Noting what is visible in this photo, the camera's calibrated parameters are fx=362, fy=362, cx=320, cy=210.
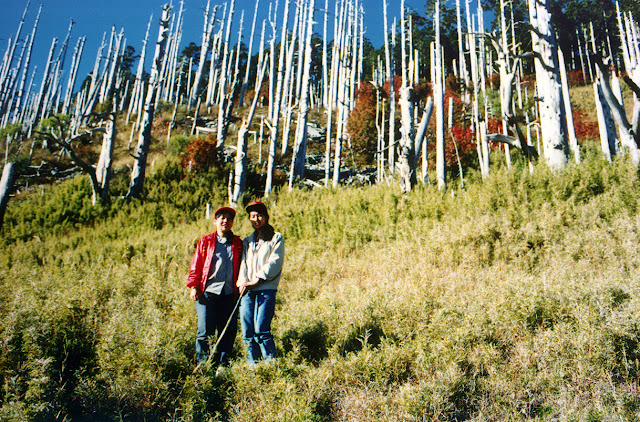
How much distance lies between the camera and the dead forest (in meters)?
7.86

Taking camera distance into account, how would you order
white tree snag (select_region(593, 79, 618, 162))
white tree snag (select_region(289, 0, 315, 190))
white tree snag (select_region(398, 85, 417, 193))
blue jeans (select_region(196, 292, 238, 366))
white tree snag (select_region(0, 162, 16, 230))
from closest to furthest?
blue jeans (select_region(196, 292, 238, 366)) → white tree snag (select_region(0, 162, 16, 230)) → white tree snag (select_region(398, 85, 417, 193)) → white tree snag (select_region(593, 79, 618, 162)) → white tree snag (select_region(289, 0, 315, 190))

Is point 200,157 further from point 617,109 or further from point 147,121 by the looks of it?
point 617,109

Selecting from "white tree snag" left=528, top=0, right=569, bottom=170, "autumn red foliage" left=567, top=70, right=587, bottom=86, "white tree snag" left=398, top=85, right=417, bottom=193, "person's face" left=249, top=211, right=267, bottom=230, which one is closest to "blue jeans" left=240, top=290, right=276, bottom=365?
"person's face" left=249, top=211, right=267, bottom=230

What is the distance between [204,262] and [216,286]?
0.87 ft

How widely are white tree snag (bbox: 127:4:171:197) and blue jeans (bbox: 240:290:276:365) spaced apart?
1205cm

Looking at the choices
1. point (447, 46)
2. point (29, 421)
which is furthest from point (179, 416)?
point (447, 46)

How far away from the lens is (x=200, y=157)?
1519 cm

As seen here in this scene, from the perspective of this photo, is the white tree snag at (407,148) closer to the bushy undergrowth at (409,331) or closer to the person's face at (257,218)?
the bushy undergrowth at (409,331)

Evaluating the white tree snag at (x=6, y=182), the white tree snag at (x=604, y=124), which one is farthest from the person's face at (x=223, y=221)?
the white tree snag at (x=604, y=124)

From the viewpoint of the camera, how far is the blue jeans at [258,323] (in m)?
3.22

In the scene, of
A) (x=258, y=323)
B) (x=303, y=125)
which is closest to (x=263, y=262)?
(x=258, y=323)

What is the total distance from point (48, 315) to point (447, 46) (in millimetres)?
42335

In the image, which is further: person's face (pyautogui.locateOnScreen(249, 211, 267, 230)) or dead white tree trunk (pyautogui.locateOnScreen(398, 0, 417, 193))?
dead white tree trunk (pyautogui.locateOnScreen(398, 0, 417, 193))

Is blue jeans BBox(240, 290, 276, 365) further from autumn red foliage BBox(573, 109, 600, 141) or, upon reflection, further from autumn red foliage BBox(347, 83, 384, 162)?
autumn red foliage BBox(573, 109, 600, 141)
